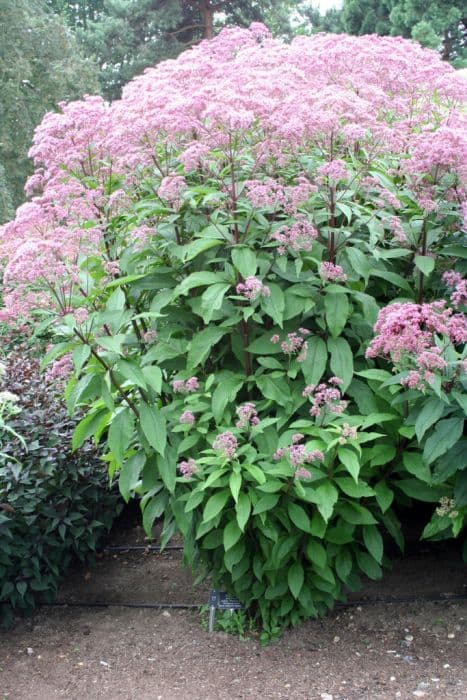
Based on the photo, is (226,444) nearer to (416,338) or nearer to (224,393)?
(224,393)

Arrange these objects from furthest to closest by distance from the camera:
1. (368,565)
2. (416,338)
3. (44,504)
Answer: (44,504) → (368,565) → (416,338)

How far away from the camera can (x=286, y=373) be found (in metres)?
2.93

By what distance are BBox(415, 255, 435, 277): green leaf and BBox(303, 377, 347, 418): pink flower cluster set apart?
1.70 ft

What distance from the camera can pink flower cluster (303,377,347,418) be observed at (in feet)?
8.79

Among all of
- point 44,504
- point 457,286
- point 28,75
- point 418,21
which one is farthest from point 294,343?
point 418,21

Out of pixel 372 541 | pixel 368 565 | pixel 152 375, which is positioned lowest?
pixel 368 565

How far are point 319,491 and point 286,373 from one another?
468 mm

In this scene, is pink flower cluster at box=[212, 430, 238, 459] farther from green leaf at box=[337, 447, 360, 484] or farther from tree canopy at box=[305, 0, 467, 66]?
tree canopy at box=[305, 0, 467, 66]

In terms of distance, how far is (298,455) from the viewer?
102 inches

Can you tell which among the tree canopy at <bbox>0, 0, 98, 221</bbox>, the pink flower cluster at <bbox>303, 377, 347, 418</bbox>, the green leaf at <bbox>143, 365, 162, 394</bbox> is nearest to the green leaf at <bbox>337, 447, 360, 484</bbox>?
the pink flower cluster at <bbox>303, 377, 347, 418</bbox>

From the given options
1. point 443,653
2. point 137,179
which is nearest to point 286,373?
point 137,179

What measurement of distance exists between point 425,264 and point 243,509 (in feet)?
3.70

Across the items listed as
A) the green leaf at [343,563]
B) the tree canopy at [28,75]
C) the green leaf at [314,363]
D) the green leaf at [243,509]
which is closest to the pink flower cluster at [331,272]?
the green leaf at [314,363]

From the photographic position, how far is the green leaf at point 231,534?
110 inches
